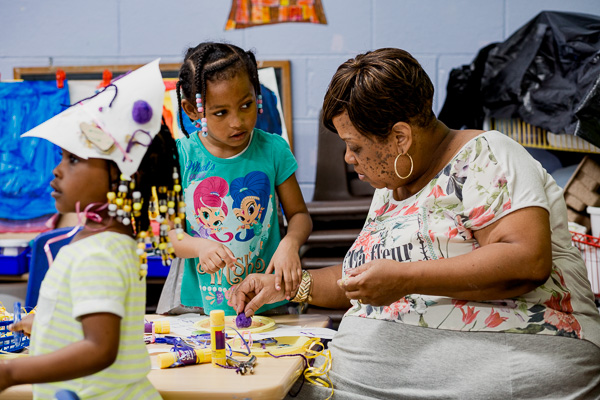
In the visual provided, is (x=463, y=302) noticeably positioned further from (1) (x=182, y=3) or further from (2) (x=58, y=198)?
(1) (x=182, y=3)

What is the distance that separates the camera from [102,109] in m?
1.16

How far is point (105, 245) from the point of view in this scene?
3.65 ft

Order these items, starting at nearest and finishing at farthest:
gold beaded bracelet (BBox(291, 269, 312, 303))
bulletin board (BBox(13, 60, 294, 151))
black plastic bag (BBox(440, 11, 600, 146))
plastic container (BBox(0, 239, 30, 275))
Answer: gold beaded bracelet (BBox(291, 269, 312, 303)), black plastic bag (BBox(440, 11, 600, 146)), plastic container (BBox(0, 239, 30, 275)), bulletin board (BBox(13, 60, 294, 151))

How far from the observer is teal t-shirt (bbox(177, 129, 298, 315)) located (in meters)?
1.92

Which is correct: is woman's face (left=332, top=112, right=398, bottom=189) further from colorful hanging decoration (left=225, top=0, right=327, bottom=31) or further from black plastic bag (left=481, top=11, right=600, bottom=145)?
colorful hanging decoration (left=225, top=0, right=327, bottom=31)

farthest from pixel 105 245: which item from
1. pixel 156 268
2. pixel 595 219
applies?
pixel 595 219

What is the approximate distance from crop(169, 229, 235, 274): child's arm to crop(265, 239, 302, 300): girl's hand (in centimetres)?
13

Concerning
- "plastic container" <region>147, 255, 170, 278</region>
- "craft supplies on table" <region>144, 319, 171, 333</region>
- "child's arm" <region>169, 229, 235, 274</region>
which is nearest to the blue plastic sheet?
"plastic container" <region>147, 255, 170, 278</region>

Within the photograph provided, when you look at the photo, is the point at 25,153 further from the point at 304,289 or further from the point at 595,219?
the point at 595,219

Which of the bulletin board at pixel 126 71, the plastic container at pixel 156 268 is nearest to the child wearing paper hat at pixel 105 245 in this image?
the plastic container at pixel 156 268

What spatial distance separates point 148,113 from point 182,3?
8.56 feet

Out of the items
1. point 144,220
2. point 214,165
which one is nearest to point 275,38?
point 214,165

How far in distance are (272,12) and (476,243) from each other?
2.38m

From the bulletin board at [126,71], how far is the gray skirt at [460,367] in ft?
6.89
